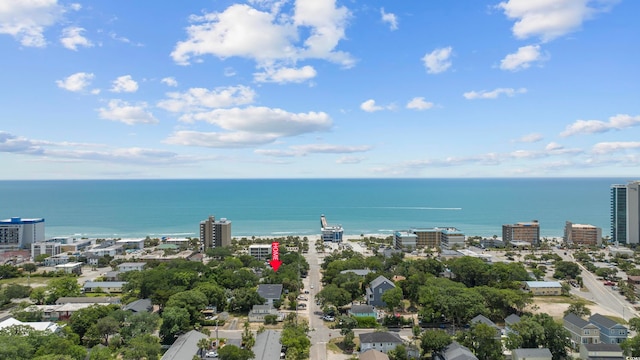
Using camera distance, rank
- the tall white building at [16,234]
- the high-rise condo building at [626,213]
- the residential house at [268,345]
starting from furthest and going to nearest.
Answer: the high-rise condo building at [626,213] < the tall white building at [16,234] < the residential house at [268,345]

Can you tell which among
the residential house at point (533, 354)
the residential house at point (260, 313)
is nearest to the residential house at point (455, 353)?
the residential house at point (533, 354)

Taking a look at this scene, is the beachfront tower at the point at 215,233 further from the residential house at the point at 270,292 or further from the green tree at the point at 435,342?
the green tree at the point at 435,342

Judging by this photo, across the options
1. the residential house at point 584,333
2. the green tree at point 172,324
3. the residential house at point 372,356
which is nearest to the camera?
the residential house at point 372,356

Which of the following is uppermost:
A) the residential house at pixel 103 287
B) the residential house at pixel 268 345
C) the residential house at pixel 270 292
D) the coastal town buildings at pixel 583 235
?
the coastal town buildings at pixel 583 235

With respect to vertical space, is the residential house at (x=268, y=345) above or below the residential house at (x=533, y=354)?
below

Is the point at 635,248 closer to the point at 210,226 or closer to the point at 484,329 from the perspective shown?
the point at 484,329

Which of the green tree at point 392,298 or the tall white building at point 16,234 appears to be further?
the tall white building at point 16,234

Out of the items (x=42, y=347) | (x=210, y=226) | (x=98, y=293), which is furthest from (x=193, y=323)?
(x=210, y=226)
